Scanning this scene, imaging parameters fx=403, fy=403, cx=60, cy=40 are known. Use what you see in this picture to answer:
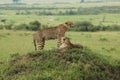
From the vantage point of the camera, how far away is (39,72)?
9414 millimetres

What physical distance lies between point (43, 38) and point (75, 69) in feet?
17.1

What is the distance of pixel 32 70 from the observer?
9.62 meters

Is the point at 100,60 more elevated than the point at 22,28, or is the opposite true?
the point at 100,60

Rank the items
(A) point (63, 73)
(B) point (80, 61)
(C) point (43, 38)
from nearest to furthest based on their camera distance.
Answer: (A) point (63, 73), (B) point (80, 61), (C) point (43, 38)

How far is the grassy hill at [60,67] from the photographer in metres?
9.23

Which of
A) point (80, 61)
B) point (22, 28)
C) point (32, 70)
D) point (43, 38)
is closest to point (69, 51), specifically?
point (80, 61)

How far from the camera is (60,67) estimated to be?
9.59m

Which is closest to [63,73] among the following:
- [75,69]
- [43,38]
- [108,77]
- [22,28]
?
[75,69]

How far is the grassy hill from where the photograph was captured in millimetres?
9227

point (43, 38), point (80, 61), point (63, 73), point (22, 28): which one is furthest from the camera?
point (22, 28)

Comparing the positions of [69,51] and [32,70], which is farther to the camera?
[69,51]

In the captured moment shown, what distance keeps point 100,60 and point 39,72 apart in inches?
69.8

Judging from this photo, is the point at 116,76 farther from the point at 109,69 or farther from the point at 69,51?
the point at 69,51

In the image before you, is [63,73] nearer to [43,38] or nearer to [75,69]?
[75,69]
